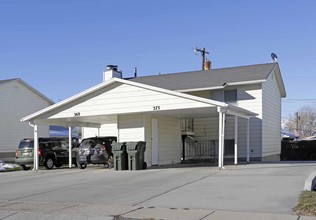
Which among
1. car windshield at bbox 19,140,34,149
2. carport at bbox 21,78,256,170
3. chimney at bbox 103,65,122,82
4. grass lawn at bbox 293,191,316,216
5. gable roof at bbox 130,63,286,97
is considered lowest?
grass lawn at bbox 293,191,316,216

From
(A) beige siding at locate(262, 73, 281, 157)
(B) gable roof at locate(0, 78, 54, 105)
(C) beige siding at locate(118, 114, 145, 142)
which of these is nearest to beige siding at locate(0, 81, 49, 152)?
(B) gable roof at locate(0, 78, 54, 105)

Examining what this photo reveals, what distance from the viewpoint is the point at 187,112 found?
21.0m

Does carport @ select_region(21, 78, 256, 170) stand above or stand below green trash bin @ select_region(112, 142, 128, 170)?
above

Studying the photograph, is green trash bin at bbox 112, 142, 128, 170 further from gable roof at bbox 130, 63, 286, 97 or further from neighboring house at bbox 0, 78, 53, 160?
neighboring house at bbox 0, 78, 53, 160

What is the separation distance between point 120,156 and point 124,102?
251 cm

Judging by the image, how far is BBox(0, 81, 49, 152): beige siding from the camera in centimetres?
3459

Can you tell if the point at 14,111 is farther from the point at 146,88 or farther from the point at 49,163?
the point at 146,88

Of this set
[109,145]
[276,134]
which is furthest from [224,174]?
[276,134]

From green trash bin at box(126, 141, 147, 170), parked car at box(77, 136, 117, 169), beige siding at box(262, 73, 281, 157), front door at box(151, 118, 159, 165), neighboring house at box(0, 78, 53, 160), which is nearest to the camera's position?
green trash bin at box(126, 141, 147, 170)

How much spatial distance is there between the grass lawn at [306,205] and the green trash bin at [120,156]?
10.8 metres

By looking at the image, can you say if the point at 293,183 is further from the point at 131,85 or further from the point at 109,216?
the point at 131,85

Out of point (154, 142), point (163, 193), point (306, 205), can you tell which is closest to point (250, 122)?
point (154, 142)

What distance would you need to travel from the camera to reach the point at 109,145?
21891mm

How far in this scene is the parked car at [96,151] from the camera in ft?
70.8
